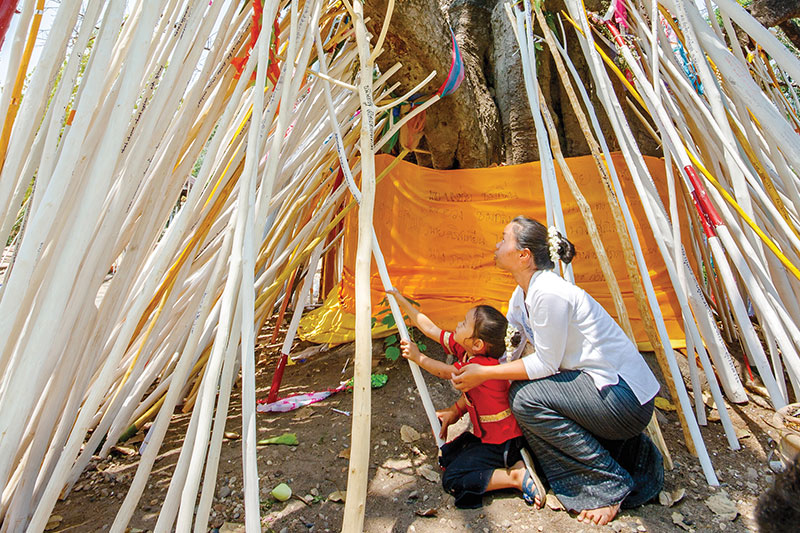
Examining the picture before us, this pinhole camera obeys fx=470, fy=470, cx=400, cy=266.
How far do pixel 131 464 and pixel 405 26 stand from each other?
203cm

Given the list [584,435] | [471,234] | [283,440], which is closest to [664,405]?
[584,435]

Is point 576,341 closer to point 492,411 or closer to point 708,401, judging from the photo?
point 492,411

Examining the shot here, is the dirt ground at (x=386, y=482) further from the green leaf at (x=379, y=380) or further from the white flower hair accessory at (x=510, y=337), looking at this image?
the white flower hair accessory at (x=510, y=337)

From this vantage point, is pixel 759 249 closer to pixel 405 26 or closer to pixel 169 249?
pixel 405 26

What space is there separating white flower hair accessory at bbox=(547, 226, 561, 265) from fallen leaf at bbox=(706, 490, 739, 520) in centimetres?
87

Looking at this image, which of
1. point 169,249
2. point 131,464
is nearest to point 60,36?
point 169,249

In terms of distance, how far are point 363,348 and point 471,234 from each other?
171 cm

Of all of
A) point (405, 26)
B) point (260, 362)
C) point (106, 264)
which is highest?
point (405, 26)

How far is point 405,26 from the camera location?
2.06 m

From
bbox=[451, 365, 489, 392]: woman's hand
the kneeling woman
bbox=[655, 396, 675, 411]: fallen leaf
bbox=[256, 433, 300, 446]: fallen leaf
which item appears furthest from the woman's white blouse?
bbox=[256, 433, 300, 446]: fallen leaf

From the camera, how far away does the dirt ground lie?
1343 millimetres

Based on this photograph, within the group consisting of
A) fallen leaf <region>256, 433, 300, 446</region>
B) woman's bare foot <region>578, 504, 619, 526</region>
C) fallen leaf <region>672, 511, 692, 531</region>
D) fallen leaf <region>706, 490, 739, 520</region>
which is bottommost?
fallen leaf <region>672, 511, 692, 531</region>

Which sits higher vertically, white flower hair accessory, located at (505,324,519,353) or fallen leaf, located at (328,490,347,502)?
white flower hair accessory, located at (505,324,519,353)

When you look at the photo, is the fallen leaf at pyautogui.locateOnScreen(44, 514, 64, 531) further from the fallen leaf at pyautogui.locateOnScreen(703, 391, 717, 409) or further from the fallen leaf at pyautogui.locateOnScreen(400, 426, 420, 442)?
the fallen leaf at pyautogui.locateOnScreen(703, 391, 717, 409)
